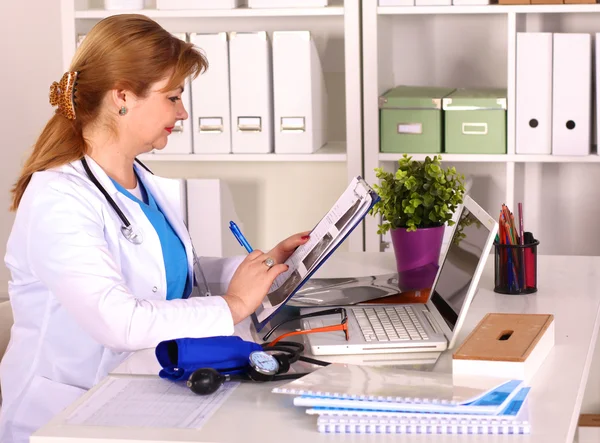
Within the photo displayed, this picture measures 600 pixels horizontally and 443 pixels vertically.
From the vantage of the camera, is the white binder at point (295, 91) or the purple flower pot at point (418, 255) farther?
the white binder at point (295, 91)

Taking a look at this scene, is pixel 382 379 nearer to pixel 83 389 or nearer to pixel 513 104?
pixel 83 389

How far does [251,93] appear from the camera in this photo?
286 centimetres

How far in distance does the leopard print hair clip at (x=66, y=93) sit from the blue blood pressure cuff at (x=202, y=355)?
1.84 ft

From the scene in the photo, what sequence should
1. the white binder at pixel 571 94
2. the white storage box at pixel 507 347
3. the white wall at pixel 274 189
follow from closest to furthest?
1. the white storage box at pixel 507 347
2. the white binder at pixel 571 94
3. the white wall at pixel 274 189

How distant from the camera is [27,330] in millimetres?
1705

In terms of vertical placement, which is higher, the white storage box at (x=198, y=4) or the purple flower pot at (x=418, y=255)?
the white storage box at (x=198, y=4)

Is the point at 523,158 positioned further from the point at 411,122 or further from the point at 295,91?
the point at 295,91

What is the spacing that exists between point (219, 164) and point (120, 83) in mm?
1495

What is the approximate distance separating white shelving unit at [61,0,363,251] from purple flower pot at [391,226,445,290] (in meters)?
0.99

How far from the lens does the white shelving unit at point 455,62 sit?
9.30 ft

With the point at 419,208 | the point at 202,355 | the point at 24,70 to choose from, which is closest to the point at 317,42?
the point at 24,70

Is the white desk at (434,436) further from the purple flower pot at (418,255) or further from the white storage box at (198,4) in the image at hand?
the white storage box at (198,4)

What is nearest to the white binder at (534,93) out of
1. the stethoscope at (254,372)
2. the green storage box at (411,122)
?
the green storage box at (411,122)

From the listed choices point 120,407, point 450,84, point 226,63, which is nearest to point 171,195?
point 120,407
